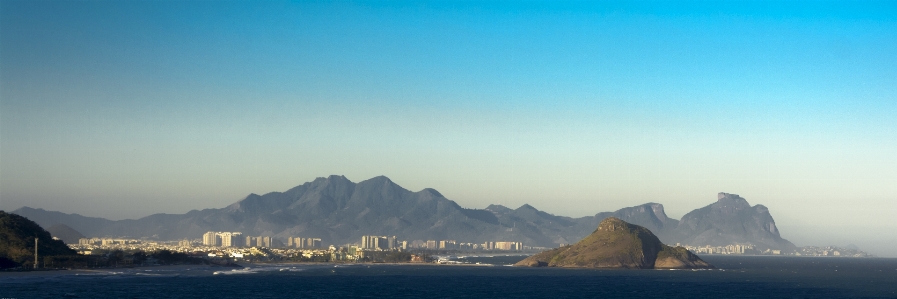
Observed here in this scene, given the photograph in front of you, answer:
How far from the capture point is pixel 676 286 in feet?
628

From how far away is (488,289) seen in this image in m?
174

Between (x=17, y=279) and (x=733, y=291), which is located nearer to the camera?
(x=17, y=279)

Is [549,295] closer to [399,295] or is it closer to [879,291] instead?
[399,295]

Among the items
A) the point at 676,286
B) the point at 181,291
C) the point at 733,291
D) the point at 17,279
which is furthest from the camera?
the point at 676,286

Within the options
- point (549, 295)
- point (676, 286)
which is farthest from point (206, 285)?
point (676, 286)

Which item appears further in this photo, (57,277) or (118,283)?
(57,277)

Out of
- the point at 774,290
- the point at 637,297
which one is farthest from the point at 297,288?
the point at 774,290

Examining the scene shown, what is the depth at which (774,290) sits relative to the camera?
18350cm

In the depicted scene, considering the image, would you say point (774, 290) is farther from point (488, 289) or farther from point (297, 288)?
point (297, 288)

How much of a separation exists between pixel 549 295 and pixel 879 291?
77.3m

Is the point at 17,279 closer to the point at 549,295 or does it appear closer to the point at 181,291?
the point at 181,291

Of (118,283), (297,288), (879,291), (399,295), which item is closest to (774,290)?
(879,291)

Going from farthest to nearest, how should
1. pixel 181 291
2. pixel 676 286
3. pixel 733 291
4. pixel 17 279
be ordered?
pixel 676 286
pixel 733 291
pixel 17 279
pixel 181 291

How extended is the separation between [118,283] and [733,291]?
119 metres
